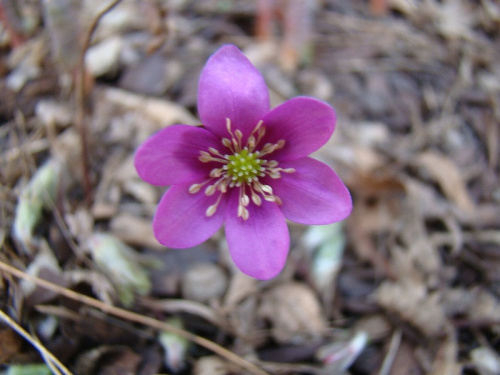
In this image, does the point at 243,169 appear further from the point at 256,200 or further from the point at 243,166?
the point at 256,200

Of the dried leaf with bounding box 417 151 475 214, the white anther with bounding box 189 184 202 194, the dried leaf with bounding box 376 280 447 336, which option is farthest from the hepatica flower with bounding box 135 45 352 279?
the dried leaf with bounding box 417 151 475 214

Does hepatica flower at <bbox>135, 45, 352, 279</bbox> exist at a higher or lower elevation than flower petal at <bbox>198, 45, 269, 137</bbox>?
lower

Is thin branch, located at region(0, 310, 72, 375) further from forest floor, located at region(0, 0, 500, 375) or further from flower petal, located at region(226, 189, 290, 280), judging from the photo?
flower petal, located at region(226, 189, 290, 280)

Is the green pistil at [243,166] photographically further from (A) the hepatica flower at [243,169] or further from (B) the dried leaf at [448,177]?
(B) the dried leaf at [448,177]

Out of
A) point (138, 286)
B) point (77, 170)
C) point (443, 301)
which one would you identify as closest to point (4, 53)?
point (77, 170)

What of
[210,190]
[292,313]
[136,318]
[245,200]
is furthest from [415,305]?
[136,318]
